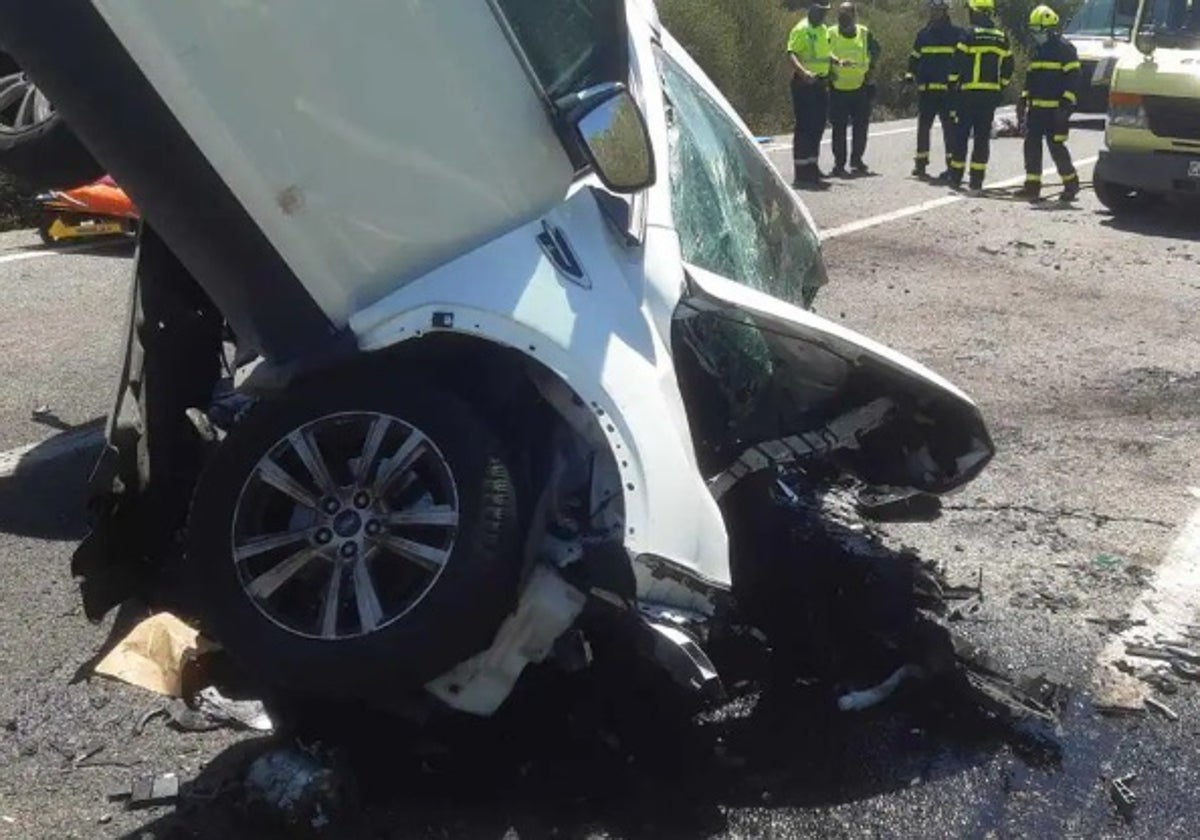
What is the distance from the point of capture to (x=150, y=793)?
343 cm

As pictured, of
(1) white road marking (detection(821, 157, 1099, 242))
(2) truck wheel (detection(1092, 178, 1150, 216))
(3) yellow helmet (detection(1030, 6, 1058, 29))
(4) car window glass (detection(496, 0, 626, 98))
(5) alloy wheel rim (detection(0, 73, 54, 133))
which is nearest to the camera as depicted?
(4) car window glass (detection(496, 0, 626, 98))

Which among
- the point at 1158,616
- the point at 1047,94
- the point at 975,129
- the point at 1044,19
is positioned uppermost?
the point at 1158,616

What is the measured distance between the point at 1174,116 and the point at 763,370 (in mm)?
9657

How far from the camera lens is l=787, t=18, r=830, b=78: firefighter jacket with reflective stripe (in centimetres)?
1585

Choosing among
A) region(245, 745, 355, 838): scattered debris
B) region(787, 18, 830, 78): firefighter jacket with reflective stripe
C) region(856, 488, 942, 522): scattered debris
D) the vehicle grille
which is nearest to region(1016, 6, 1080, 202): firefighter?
the vehicle grille

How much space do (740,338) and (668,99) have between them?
94cm

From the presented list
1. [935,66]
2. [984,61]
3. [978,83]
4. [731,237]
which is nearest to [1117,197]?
[978,83]

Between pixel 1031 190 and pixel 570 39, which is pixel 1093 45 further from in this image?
pixel 570 39

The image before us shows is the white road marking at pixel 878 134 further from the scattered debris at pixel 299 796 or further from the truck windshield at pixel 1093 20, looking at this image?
the scattered debris at pixel 299 796

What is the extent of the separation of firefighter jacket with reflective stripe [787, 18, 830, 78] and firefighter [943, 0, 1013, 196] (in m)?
1.36

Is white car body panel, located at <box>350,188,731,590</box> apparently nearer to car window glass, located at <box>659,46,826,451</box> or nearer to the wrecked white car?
the wrecked white car

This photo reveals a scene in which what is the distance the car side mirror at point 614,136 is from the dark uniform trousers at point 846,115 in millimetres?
12795

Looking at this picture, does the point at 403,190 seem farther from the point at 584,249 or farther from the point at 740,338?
the point at 740,338

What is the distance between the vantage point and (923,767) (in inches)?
141
